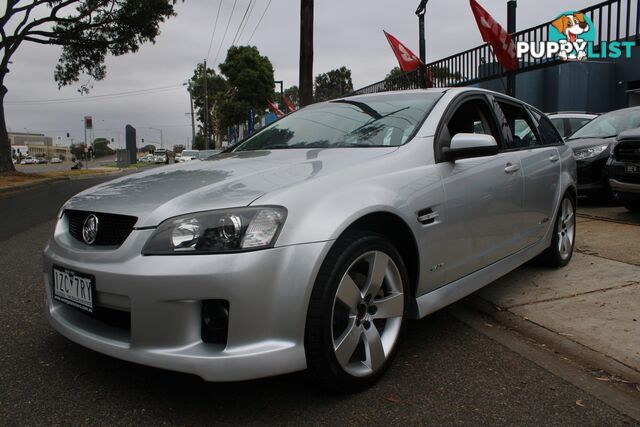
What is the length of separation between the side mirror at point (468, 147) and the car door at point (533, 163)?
925 mm

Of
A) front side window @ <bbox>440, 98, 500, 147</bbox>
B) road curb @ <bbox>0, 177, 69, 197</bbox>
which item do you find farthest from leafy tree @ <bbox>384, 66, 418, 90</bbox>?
road curb @ <bbox>0, 177, 69, 197</bbox>

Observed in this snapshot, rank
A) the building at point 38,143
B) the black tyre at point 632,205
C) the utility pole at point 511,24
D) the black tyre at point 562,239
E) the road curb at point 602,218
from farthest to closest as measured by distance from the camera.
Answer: the building at point 38,143 → the utility pole at point 511,24 → the black tyre at point 632,205 → the road curb at point 602,218 → the black tyre at point 562,239

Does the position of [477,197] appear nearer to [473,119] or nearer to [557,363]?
[473,119]

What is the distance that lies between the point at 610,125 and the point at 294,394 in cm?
739

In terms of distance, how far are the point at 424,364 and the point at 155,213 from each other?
1558 mm

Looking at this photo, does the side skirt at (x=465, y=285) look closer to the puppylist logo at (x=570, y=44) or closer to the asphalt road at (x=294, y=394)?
the asphalt road at (x=294, y=394)

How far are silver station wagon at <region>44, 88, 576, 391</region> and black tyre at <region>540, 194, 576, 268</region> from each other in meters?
1.19

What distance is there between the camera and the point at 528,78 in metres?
17.4

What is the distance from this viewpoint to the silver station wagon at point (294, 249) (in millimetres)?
1964

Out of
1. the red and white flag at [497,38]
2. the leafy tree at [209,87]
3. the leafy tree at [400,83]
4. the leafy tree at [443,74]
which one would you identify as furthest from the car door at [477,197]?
the leafy tree at [209,87]

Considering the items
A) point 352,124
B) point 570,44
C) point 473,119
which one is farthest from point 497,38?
point 352,124

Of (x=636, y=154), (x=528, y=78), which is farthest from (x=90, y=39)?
(x=636, y=154)

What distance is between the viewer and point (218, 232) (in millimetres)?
2010

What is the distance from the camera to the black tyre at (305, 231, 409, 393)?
2082 mm
